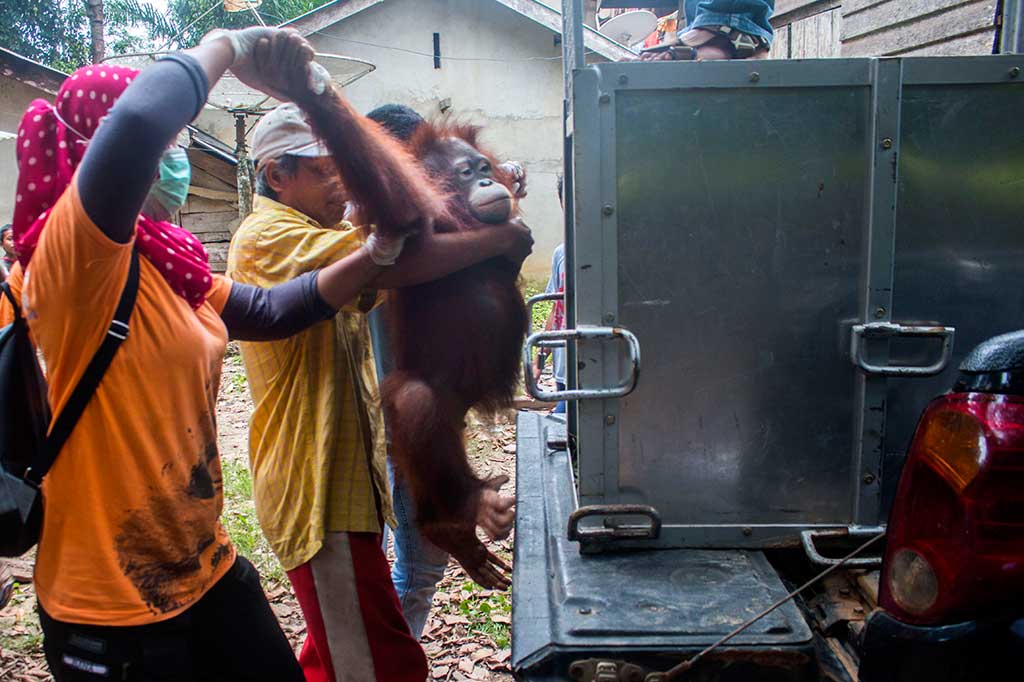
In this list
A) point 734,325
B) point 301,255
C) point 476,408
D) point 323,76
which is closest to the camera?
point 734,325

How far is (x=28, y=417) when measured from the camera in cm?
145

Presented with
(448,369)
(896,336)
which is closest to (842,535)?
(896,336)

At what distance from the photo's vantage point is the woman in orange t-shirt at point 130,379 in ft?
4.32

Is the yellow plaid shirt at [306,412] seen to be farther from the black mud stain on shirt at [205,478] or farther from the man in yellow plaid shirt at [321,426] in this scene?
the black mud stain on shirt at [205,478]

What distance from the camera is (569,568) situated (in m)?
1.57

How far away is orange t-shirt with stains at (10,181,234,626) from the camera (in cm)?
135

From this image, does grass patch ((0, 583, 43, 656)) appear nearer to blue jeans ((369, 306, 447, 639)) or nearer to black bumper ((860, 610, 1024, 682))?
blue jeans ((369, 306, 447, 639))

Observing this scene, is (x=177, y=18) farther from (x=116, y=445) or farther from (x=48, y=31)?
(x=116, y=445)

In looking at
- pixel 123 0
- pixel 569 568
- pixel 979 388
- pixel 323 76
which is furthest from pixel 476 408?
pixel 123 0

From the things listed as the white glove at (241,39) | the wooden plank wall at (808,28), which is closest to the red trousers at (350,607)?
the white glove at (241,39)

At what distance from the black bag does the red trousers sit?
2.27 feet

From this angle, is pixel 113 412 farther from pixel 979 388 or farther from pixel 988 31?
pixel 988 31

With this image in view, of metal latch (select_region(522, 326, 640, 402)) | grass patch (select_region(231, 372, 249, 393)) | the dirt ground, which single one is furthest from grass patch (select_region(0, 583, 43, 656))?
grass patch (select_region(231, 372, 249, 393))

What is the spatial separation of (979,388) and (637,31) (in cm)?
237
